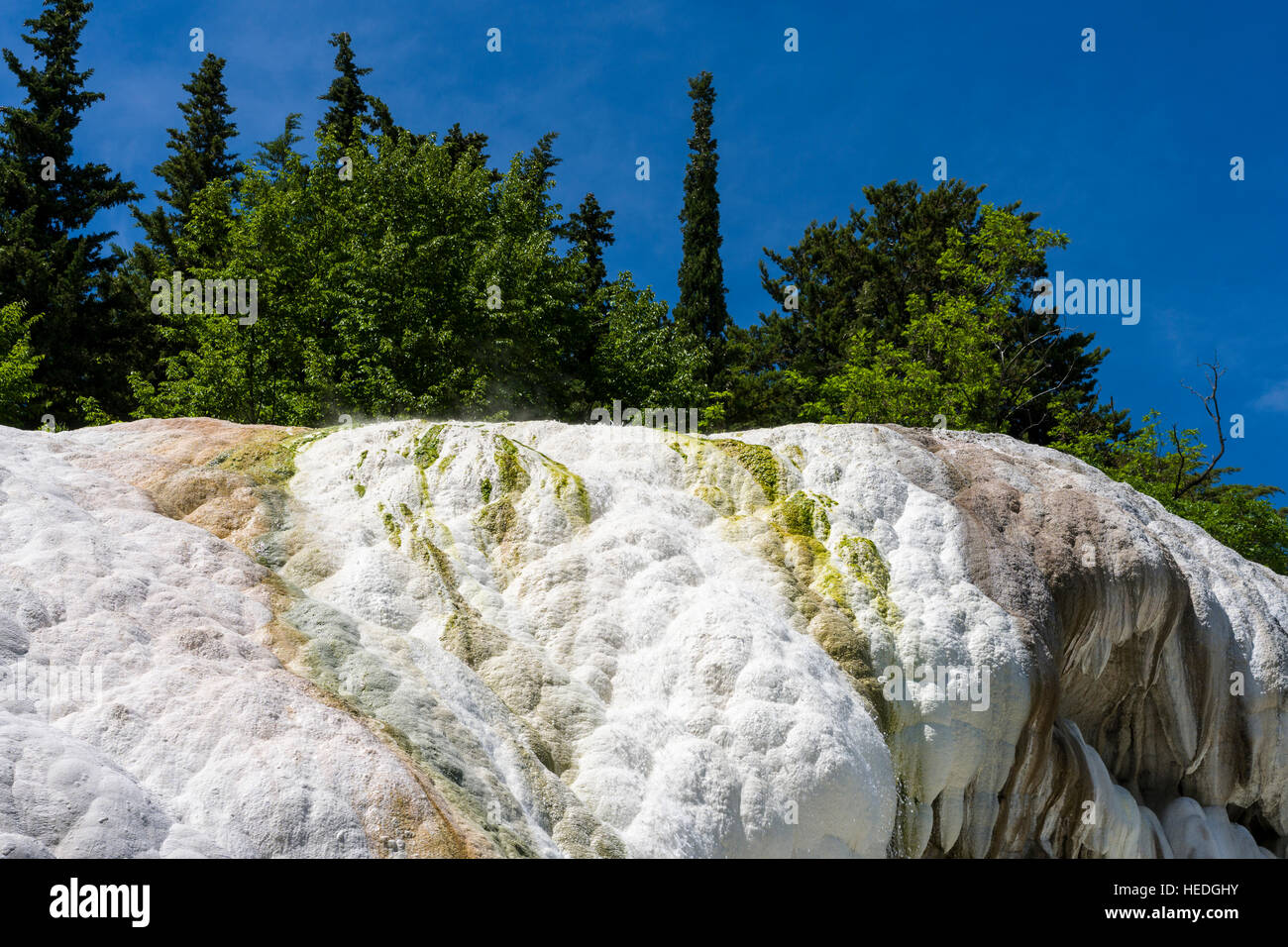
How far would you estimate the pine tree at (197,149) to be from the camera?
125 feet

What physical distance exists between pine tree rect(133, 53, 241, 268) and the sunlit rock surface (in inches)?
1151

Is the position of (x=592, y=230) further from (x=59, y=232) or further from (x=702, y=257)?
(x=59, y=232)

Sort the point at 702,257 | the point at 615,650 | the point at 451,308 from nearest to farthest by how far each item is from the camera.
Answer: the point at 615,650
the point at 451,308
the point at 702,257

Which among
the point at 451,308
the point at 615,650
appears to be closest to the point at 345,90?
the point at 451,308

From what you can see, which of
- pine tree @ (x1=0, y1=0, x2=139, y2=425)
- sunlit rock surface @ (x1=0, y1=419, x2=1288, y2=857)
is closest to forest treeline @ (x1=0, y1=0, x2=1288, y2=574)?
pine tree @ (x1=0, y1=0, x2=139, y2=425)

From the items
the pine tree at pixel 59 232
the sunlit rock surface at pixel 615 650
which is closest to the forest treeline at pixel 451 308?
the pine tree at pixel 59 232

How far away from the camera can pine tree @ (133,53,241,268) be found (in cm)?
3803

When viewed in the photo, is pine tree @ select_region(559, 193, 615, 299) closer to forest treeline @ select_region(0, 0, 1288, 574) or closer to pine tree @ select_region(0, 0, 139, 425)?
forest treeline @ select_region(0, 0, 1288, 574)

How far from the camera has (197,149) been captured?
4000 cm

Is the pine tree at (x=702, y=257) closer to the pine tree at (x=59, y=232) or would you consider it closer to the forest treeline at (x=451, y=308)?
the forest treeline at (x=451, y=308)

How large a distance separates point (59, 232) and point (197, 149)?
9.02 metres
